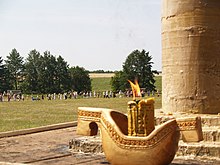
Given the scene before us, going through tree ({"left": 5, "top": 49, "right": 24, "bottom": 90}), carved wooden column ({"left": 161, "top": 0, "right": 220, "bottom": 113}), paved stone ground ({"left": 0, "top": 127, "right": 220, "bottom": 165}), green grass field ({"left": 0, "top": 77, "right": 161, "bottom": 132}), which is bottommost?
paved stone ground ({"left": 0, "top": 127, "right": 220, "bottom": 165})

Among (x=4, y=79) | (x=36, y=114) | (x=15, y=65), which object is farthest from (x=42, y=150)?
(x=15, y=65)

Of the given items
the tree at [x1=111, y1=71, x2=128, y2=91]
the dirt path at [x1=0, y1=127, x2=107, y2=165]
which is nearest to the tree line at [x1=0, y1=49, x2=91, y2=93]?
the tree at [x1=111, y1=71, x2=128, y2=91]

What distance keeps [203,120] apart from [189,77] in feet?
3.70

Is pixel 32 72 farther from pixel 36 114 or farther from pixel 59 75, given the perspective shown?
pixel 36 114

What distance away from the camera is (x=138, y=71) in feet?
265

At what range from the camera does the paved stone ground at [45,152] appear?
32.1 feet

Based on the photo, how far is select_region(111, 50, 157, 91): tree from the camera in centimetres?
7938

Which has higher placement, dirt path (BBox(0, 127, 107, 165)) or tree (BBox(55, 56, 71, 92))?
tree (BBox(55, 56, 71, 92))

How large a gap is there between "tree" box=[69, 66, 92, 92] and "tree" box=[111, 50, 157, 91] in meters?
10.3

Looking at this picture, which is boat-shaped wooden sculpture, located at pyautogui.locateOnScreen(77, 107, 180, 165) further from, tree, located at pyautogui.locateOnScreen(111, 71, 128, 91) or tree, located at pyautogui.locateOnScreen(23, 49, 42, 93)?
tree, located at pyautogui.locateOnScreen(23, 49, 42, 93)

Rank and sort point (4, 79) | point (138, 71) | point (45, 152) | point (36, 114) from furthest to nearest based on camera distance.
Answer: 1. point (4, 79)
2. point (138, 71)
3. point (36, 114)
4. point (45, 152)

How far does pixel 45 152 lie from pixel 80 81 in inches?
3151

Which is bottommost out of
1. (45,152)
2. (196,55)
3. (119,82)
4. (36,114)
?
(45,152)

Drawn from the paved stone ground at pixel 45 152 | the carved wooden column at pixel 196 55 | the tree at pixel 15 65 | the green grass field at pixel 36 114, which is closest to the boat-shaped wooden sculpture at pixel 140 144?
the paved stone ground at pixel 45 152
